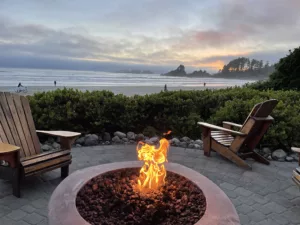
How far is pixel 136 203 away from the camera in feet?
5.77

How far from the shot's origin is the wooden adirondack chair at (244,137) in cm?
332

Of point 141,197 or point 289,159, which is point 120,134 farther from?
point 289,159

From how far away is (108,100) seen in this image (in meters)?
4.75

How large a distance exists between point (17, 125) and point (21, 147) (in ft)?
1.01

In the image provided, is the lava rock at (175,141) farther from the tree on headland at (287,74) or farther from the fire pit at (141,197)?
the tree on headland at (287,74)

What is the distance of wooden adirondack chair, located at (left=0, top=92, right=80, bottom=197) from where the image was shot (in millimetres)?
2400

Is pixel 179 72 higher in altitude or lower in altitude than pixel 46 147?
higher

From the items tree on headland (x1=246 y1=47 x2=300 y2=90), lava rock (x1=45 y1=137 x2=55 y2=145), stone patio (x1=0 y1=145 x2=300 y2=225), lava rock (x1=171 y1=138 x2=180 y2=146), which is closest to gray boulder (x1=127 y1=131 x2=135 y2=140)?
stone patio (x1=0 y1=145 x2=300 y2=225)

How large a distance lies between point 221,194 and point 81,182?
119cm

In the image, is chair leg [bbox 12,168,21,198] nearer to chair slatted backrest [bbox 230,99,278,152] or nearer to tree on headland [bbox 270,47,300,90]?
chair slatted backrest [bbox 230,99,278,152]

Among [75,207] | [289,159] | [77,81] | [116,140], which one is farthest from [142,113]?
[77,81]

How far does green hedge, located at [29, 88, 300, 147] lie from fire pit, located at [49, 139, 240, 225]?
2.46 metres

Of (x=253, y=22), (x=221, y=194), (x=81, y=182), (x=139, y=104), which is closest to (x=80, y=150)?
(x=139, y=104)

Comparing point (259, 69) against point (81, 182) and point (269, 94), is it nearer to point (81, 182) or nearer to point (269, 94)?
point (269, 94)
